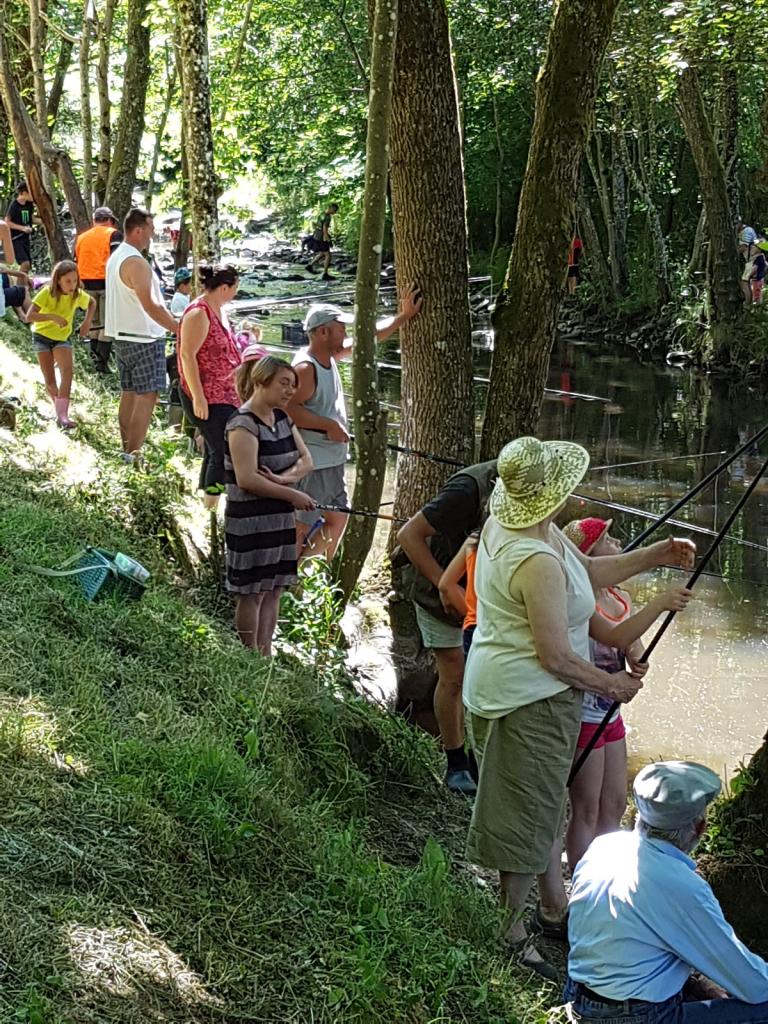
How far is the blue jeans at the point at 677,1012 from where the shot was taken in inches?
124

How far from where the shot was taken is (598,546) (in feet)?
15.3

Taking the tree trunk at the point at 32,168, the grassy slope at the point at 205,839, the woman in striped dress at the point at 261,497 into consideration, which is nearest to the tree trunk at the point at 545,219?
the woman in striped dress at the point at 261,497

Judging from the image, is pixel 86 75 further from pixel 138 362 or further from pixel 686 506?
pixel 686 506

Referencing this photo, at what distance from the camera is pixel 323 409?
6.96 meters

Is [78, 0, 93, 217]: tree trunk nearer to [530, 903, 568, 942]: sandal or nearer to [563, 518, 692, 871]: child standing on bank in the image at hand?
[563, 518, 692, 871]: child standing on bank

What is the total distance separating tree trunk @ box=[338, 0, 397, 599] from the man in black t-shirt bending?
1622mm

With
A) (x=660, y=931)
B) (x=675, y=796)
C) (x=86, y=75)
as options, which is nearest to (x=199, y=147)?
(x=675, y=796)

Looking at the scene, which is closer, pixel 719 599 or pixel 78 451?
pixel 78 451

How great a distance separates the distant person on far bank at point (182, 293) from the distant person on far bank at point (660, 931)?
31.5 ft

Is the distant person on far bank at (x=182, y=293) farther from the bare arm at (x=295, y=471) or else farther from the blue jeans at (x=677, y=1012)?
the blue jeans at (x=677, y=1012)

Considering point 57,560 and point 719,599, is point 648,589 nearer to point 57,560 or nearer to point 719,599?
point 719,599

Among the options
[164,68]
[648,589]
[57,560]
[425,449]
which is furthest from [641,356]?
[57,560]

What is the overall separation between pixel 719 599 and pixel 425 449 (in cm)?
277

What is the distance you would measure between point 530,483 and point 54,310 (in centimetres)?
645
